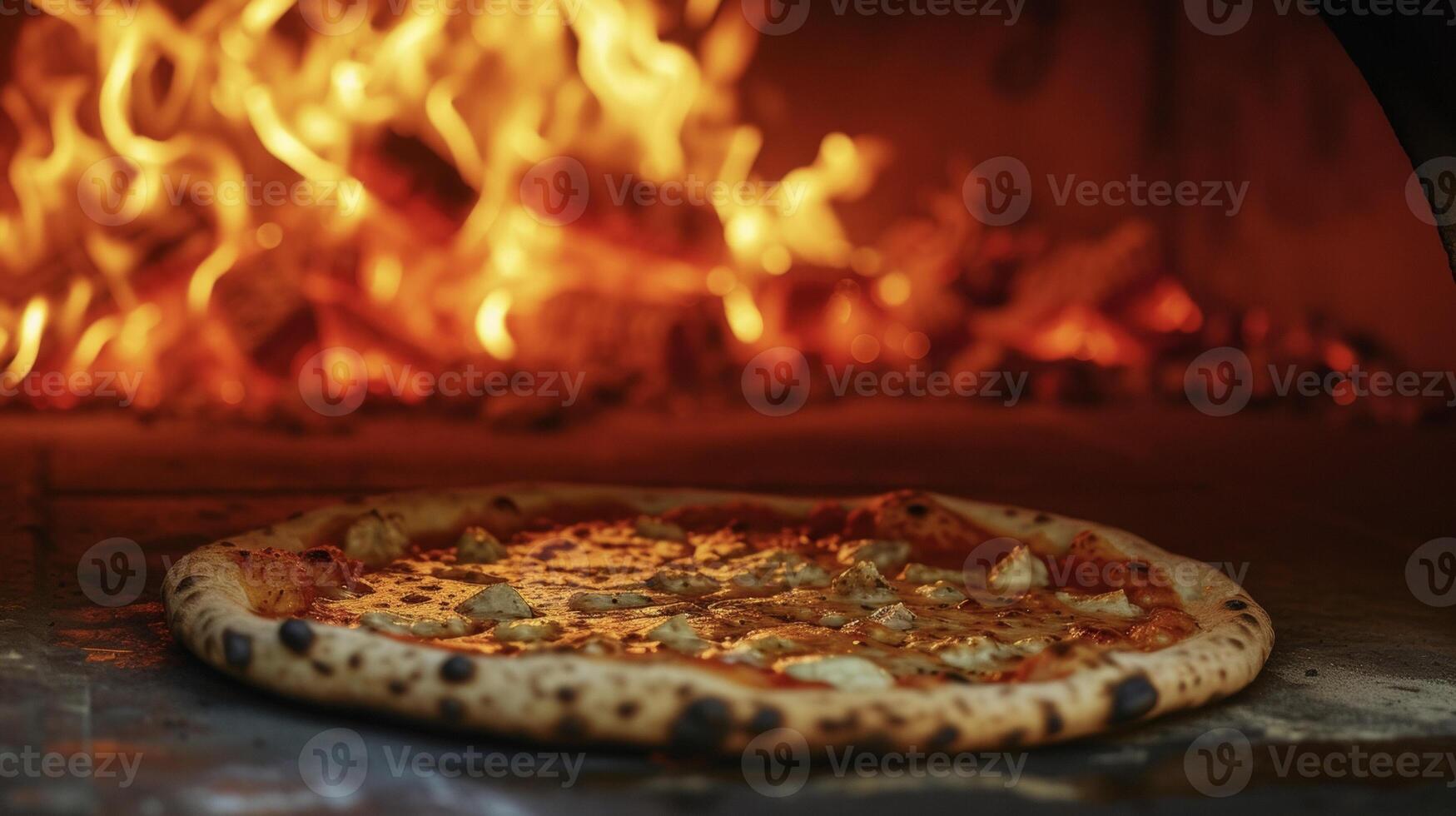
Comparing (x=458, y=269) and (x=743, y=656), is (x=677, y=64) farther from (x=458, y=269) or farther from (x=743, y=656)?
(x=743, y=656)

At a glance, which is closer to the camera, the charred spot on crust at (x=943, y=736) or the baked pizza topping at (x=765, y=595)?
the charred spot on crust at (x=943, y=736)

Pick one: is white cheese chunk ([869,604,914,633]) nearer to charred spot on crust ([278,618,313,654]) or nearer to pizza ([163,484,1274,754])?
pizza ([163,484,1274,754])

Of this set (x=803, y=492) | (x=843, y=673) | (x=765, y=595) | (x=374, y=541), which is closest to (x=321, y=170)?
(x=803, y=492)

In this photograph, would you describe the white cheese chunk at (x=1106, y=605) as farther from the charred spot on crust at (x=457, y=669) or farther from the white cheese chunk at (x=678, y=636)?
the charred spot on crust at (x=457, y=669)

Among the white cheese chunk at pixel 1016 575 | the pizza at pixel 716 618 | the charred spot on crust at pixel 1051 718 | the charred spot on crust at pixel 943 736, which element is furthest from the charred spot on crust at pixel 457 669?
the white cheese chunk at pixel 1016 575

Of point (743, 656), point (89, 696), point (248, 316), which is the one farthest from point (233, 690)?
point (248, 316)

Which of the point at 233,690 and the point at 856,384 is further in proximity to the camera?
the point at 856,384
